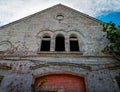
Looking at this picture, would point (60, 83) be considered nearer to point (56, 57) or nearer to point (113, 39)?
point (56, 57)

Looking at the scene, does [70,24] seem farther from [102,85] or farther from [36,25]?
[102,85]

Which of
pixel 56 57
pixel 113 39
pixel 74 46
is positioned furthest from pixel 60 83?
pixel 113 39

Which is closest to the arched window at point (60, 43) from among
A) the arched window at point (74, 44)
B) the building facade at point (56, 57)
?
the building facade at point (56, 57)

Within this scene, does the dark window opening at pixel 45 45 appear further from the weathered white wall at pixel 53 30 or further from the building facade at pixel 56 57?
the weathered white wall at pixel 53 30

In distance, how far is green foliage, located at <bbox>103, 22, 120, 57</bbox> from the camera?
899 cm

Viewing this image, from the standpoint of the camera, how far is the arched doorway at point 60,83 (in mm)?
7793

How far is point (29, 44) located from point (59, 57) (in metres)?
2.15

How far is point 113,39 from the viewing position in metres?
9.37

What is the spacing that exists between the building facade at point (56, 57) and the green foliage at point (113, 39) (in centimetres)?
36

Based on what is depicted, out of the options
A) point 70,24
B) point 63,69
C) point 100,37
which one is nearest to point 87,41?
point 100,37

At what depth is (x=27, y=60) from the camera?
8.92m

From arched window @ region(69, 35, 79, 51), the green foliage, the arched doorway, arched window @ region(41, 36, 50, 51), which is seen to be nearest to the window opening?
arched window @ region(69, 35, 79, 51)

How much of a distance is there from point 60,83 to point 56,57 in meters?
1.67

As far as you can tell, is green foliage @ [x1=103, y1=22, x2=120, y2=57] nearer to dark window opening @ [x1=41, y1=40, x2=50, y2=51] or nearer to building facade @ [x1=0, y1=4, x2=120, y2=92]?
building facade @ [x1=0, y1=4, x2=120, y2=92]
